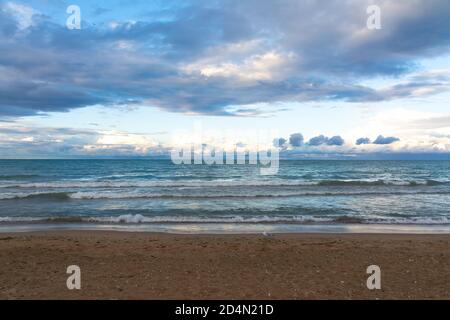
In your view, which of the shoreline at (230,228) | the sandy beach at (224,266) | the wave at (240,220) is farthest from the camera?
the wave at (240,220)

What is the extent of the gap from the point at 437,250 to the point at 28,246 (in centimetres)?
1129

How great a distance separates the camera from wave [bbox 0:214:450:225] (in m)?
15.2

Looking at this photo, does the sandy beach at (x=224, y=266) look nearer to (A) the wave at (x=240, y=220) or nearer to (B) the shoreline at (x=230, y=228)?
(B) the shoreline at (x=230, y=228)

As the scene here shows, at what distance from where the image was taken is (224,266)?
8.06 m

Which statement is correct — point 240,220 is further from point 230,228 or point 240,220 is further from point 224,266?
point 224,266

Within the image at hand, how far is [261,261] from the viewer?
8.40m

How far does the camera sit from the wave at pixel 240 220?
1523 centimetres

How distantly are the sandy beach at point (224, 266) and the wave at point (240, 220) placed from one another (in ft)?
11.1

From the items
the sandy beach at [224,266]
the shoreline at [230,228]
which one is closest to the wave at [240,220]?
the shoreline at [230,228]

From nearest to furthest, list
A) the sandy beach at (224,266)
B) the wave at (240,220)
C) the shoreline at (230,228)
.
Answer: the sandy beach at (224,266) → the shoreline at (230,228) → the wave at (240,220)

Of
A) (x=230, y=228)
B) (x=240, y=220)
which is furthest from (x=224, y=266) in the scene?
(x=240, y=220)
